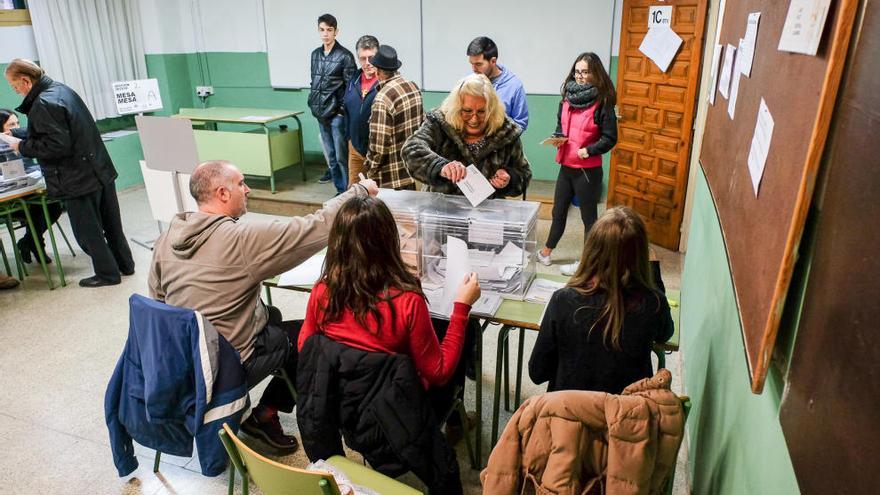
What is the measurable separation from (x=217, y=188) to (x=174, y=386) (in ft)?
2.33

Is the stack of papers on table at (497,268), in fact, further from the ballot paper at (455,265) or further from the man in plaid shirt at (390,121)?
the man in plaid shirt at (390,121)

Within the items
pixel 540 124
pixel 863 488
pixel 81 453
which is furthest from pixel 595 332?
pixel 540 124

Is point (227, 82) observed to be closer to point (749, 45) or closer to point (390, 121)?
point (390, 121)

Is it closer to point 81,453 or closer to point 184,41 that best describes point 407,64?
point 184,41

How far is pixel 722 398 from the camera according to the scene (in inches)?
68.4

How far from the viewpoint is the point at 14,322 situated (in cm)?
383

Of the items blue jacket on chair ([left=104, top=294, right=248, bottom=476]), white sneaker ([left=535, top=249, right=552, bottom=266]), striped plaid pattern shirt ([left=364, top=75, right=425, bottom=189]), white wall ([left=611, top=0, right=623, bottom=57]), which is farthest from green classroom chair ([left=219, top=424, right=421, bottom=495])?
white wall ([left=611, top=0, right=623, bottom=57])

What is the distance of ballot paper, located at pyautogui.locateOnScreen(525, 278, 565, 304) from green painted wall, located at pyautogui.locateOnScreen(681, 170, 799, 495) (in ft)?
1.90

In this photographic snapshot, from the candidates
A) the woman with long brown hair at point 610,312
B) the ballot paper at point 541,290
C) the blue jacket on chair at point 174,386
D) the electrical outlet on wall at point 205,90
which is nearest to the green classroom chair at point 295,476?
the blue jacket on chair at point 174,386

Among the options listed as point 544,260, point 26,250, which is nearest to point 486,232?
point 544,260

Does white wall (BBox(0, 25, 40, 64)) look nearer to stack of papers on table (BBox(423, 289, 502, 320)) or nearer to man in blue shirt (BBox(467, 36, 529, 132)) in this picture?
man in blue shirt (BBox(467, 36, 529, 132))

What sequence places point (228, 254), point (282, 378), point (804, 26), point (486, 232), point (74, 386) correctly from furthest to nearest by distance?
point (74, 386), point (282, 378), point (486, 232), point (228, 254), point (804, 26)

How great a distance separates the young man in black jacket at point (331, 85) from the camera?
5.54 meters

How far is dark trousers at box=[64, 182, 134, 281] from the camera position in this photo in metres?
4.10
